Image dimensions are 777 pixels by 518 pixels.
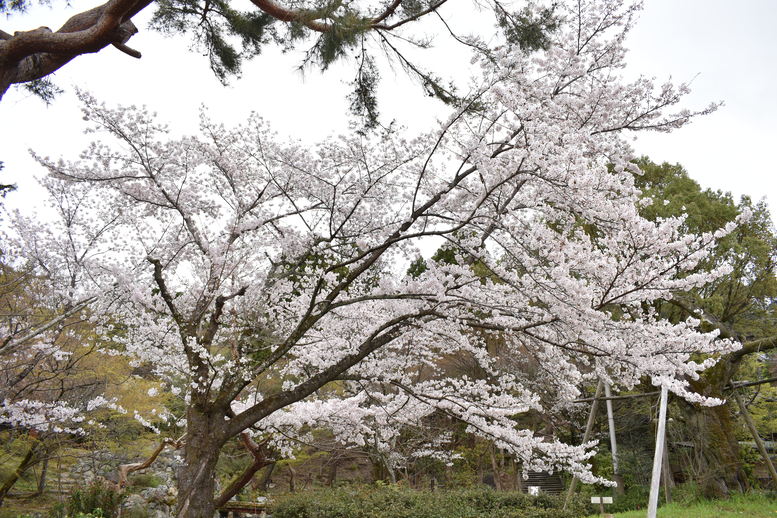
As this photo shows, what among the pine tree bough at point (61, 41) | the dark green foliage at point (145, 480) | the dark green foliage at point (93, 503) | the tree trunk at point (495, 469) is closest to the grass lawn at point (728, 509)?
the tree trunk at point (495, 469)

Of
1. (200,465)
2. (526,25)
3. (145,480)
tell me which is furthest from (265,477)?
(526,25)

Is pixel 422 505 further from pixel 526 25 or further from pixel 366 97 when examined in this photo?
pixel 526 25

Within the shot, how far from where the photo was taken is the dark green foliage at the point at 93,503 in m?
7.80

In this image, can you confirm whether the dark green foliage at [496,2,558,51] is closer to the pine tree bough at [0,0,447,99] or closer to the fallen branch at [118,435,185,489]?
the pine tree bough at [0,0,447,99]

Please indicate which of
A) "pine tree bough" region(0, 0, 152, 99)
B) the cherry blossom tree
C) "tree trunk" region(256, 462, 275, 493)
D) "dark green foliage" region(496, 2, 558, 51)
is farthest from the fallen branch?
"tree trunk" region(256, 462, 275, 493)

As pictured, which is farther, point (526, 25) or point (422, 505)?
point (422, 505)

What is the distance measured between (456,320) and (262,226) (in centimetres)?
250

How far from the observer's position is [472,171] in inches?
176

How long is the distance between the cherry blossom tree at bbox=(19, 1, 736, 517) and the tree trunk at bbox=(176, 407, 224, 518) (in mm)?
17

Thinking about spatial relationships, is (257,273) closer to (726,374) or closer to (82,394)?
(82,394)

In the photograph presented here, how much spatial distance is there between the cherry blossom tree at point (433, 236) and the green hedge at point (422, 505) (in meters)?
2.32

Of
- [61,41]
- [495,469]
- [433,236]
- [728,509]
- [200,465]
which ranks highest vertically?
[61,41]

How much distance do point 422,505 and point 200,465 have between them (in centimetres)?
435

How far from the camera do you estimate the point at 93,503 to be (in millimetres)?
7910
